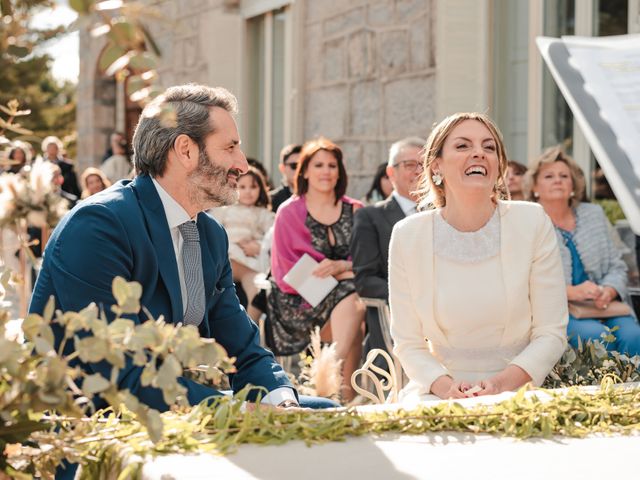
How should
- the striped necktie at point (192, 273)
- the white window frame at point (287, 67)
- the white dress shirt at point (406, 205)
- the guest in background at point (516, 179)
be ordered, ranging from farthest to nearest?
the white window frame at point (287, 67)
the guest in background at point (516, 179)
the white dress shirt at point (406, 205)
the striped necktie at point (192, 273)

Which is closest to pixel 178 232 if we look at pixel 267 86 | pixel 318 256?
pixel 318 256

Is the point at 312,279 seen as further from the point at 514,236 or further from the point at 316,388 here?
the point at 514,236

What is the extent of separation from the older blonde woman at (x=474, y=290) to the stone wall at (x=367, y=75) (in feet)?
13.9

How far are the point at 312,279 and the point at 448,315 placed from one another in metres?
3.02

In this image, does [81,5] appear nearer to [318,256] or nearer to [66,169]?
[318,256]

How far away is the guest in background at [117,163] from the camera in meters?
13.1

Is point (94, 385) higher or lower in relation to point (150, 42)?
lower

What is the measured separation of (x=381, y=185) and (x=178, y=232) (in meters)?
4.87

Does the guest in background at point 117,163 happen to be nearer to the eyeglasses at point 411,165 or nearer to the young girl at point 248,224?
the young girl at point 248,224

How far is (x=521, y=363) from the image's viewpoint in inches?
138

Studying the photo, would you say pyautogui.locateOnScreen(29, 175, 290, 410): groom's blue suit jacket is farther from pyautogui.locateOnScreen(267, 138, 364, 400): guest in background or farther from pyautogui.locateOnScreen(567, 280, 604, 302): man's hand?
pyautogui.locateOnScreen(267, 138, 364, 400): guest in background

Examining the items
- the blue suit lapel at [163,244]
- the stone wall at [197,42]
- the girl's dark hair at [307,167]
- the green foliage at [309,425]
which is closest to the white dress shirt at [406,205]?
the girl's dark hair at [307,167]

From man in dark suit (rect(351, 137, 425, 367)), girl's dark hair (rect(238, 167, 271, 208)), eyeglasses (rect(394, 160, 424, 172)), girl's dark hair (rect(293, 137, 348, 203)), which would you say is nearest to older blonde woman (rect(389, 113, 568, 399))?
man in dark suit (rect(351, 137, 425, 367))

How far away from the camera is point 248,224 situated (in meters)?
8.14
